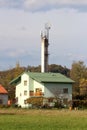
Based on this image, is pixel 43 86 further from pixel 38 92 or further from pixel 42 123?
pixel 42 123

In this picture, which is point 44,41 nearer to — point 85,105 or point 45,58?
point 45,58

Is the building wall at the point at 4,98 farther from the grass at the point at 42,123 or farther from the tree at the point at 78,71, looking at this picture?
the grass at the point at 42,123

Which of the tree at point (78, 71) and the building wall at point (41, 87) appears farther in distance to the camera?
the tree at point (78, 71)

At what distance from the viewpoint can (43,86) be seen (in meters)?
75.9

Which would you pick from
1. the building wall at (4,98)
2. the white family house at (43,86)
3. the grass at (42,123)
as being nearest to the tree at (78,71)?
the white family house at (43,86)

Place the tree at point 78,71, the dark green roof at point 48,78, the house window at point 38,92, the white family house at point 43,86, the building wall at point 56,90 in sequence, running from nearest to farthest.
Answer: the house window at point 38,92, the building wall at point 56,90, the white family house at point 43,86, the dark green roof at point 48,78, the tree at point 78,71

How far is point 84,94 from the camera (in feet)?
263

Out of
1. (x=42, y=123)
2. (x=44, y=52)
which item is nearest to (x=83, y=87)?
(x=44, y=52)

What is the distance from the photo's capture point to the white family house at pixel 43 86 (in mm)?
75438

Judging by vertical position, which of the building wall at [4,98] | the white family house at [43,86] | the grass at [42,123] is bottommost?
the grass at [42,123]

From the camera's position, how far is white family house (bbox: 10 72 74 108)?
7544cm

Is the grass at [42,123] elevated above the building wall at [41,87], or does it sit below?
below

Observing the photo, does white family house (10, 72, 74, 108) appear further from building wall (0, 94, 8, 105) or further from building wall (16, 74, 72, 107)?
building wall (0, 94, 8, 105)

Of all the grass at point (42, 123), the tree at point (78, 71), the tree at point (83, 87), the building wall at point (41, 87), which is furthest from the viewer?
the tree at point (78, 71)
